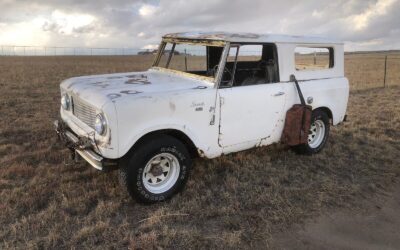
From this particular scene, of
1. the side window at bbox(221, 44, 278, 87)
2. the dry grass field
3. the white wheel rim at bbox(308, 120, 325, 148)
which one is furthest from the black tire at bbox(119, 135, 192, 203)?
the white wheel rim at bbox(308, 120, 325, 148)

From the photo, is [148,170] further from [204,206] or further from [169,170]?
[204,206]

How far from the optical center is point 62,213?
4.08m

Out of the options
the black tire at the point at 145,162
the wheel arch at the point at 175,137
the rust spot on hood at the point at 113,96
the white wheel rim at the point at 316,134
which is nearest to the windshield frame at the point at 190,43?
the wheel arch at the point at 175,137

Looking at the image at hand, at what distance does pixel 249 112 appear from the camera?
4.98 m

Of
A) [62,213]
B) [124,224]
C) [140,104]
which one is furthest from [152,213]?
[140,104]

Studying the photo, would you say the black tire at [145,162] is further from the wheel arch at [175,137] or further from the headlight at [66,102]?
the headlight at [66,102]

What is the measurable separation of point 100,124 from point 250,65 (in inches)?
113

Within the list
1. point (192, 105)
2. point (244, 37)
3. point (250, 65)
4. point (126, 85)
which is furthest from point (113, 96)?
point (250, 65)

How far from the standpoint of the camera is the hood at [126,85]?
4.04 m

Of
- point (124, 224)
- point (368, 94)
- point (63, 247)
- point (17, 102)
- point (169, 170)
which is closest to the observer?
point (63, 247)

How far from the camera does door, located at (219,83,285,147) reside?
4734 millimetres

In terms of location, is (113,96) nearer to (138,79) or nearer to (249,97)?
(138,79)

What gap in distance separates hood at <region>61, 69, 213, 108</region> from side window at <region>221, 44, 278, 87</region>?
1.44ft

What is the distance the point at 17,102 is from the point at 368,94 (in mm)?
11044
